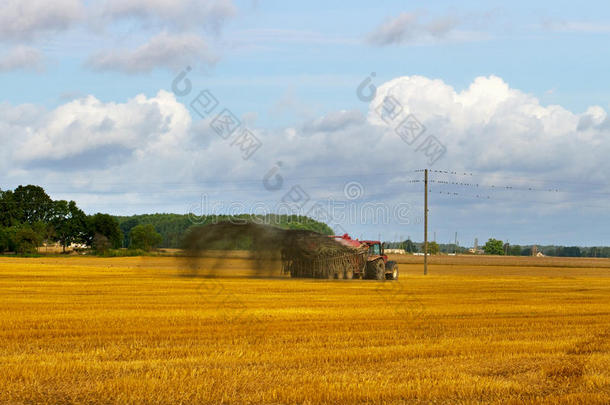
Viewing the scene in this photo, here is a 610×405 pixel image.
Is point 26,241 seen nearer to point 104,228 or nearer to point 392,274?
point 104,228

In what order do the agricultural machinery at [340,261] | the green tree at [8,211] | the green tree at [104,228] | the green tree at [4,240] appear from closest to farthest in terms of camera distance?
the agricultural machinery at [340,261] < the green tree at [4,240] < the green tree at [104,228] < the green tree at [8,211]

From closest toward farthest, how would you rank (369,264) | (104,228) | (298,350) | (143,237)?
(298,350)
(369,264)
(143,237)
(104,228)

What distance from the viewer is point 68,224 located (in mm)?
132750

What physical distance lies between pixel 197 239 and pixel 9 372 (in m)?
26.5

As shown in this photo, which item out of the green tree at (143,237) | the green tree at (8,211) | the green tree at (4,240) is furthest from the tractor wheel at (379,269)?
the green tree at (8,211)

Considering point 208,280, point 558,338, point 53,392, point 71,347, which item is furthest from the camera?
point 208,280

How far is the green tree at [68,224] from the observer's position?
132625mm

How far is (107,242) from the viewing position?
404ft

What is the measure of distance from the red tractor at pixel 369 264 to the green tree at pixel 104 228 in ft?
302

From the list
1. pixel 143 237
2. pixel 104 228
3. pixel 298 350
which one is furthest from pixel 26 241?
pixel 298 350

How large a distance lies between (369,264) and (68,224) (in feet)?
327

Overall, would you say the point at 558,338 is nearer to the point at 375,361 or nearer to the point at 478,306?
the point at 375,361

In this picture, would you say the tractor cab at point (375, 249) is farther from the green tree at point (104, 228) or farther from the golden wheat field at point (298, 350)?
the green tree at point (104, 228)

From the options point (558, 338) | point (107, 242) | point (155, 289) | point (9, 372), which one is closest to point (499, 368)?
point (558, 338)
